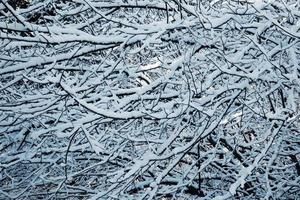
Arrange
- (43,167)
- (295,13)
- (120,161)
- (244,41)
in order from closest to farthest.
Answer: (295,13), (244,41), (43,167), (120,161)

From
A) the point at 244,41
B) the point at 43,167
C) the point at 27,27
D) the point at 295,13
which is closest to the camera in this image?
the point at 27,27

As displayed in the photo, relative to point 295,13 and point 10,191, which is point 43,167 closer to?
point 10,191

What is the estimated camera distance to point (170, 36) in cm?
371

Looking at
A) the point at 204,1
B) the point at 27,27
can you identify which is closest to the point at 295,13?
the point at 204,1

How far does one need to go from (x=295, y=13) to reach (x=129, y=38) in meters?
1.40

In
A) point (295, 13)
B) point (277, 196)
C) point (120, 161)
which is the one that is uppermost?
point (295, 13)

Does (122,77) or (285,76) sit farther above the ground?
(122,77)

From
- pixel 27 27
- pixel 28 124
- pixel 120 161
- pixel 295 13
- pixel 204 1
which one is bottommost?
pixel 120 161

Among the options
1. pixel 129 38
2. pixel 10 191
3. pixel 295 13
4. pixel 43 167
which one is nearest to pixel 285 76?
pixel 295 13

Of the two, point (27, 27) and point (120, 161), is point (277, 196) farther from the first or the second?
point (27, 27)

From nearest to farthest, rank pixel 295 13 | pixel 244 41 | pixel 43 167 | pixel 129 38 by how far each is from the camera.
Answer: pixel 129 38 < pixel 295 13 < pixel 244 41 < pixel 43 167

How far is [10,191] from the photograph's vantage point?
493cm

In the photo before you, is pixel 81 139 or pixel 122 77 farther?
pixel 122 77

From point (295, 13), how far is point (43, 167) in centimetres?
317
